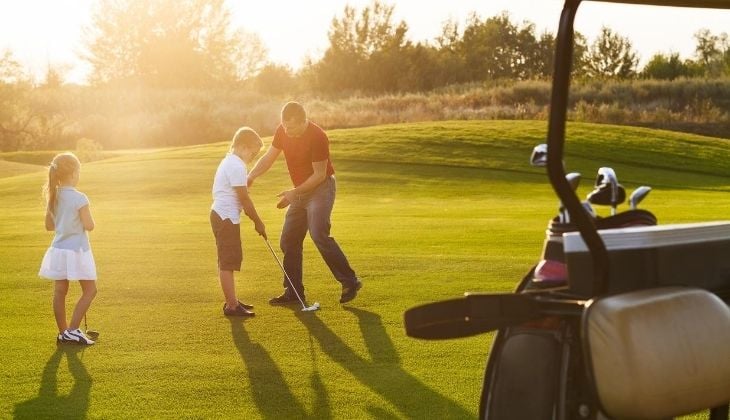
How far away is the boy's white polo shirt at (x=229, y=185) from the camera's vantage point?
9.73m

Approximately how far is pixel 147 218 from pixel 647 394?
68.1 feet

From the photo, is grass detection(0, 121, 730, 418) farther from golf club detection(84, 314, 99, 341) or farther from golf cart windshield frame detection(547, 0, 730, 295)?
golf cart windshield frame detection(547, 0, 730, 295)

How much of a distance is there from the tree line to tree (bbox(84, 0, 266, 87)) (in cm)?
7

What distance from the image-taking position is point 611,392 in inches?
102

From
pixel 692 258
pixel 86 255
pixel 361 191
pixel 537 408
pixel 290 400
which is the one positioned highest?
pixel 692 258

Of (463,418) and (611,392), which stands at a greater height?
(611,392)

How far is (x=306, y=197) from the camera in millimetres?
10602

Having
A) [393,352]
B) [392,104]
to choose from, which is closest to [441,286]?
[393,352]

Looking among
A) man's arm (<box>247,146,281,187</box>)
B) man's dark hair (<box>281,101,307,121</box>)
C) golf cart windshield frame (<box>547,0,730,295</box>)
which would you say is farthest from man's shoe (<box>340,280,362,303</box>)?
golf cart windshield frame (<box>547,0,730,295</box>)

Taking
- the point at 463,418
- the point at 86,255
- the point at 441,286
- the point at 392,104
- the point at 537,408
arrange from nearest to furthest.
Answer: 1. the point at 537,408
2. the point at 463,418
3. the point at 86,255
4. the point at 441,286
5. the point at 392,104

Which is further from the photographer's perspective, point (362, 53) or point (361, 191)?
point (362, 53)

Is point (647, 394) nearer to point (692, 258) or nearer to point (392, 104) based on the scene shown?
point (692, 258)

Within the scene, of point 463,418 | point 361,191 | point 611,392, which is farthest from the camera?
point 361,191

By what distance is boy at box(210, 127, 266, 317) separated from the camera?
9727 mm
